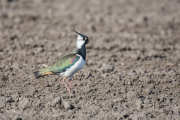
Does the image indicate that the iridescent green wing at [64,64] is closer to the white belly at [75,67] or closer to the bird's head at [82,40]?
the white belly at [75,67]

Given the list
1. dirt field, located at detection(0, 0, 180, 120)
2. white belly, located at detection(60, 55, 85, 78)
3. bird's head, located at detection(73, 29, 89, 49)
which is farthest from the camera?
bird's head, located at detection(73, 29, 89, 49)

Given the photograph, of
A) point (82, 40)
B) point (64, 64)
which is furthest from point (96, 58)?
point (64, 64)

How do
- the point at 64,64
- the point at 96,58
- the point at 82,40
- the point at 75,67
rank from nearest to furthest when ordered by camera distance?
the point at 75,67, the point at 64,64, the point at 82,40, the point at 96,58

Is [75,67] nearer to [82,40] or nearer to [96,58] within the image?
[82,40]

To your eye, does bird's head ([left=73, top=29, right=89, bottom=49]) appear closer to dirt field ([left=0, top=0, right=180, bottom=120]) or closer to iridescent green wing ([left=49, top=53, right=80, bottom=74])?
iridescent green wing ([left=49, top=53, right=80, bottom=74])

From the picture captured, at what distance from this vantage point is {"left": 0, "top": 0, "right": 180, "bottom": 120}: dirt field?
564cm

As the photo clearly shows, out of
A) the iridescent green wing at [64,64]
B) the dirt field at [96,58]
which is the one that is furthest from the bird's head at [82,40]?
the dirt field at [96,58]

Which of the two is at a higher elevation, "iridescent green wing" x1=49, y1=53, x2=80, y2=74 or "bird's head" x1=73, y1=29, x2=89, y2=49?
"bird's head" x1=73, y1=29, x2=89, y2=49

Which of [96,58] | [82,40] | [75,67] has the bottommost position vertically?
[96,58]

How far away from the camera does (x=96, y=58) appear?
848 cm

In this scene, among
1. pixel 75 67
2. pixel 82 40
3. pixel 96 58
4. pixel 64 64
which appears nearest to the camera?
pixel 75 67

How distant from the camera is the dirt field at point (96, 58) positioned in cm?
564

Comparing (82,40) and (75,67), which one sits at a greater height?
(82,40)

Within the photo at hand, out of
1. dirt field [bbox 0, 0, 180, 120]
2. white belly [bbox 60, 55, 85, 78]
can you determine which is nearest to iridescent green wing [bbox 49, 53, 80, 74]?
white belly [bbox 60, 55, 85, 78]
